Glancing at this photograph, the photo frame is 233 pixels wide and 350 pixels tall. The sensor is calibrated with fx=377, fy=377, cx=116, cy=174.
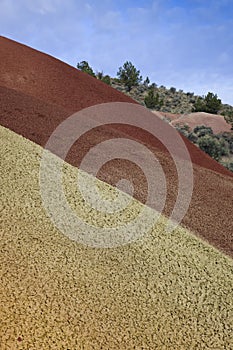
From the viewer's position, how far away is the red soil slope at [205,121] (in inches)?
1313

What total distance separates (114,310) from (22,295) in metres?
1.21

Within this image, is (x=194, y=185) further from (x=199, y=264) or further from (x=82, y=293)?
(x=82, y=293)

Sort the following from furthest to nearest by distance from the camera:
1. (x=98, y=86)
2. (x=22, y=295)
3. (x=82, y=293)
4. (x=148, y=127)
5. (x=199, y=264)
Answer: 1. (x=98, y=86)
2. (x=148, y=127)
3. (x=199, y=264)
4. (x=82, y=293)
5. (x=22, y=295)

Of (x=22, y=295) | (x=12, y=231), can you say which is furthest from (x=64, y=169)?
(x=22, y=295)

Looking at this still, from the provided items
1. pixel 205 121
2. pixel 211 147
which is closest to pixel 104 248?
pixel 211 147

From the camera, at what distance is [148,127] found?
19.2 meters

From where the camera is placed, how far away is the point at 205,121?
35062 millimetres

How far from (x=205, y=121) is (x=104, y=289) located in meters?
31.7

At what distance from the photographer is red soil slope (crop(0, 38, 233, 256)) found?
29.3 ft

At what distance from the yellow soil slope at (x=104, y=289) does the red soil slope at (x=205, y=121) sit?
27328 mm

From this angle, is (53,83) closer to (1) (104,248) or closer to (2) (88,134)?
(2) (88,134)

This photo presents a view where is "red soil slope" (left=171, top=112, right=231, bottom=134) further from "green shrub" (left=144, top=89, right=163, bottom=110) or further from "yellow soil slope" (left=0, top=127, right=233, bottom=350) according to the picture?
"yellow soil slope" (left=0, top=127, right=233, bottom=350)

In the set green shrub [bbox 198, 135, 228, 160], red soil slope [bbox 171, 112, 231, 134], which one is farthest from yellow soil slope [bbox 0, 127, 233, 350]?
red soil slope [bbox 171, 112, 231, 134]

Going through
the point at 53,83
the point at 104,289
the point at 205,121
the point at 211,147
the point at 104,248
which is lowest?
the point at 104,289
